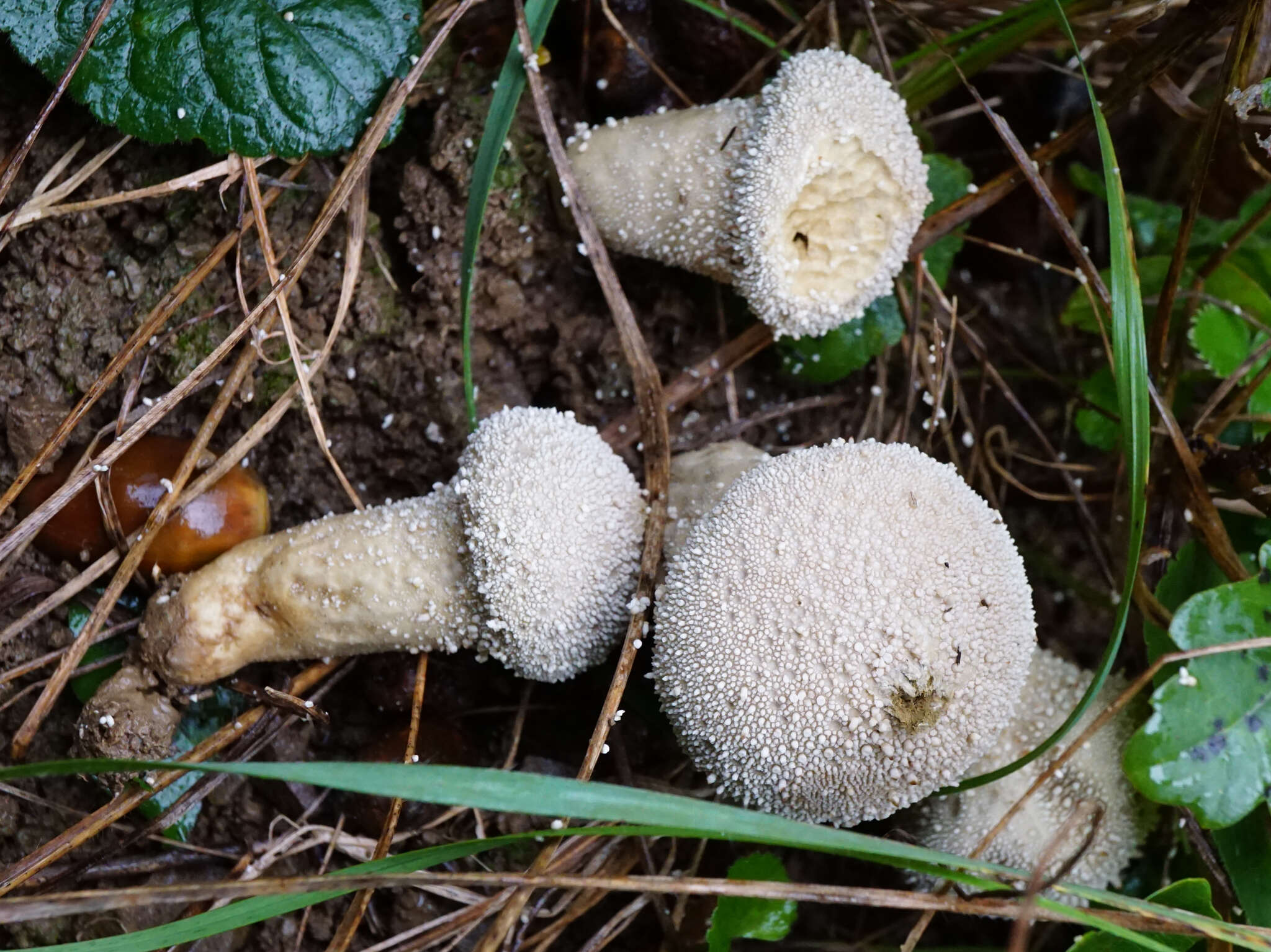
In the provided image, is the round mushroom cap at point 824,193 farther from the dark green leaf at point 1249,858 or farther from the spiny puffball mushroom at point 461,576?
the dark green leaf at point 1249,858

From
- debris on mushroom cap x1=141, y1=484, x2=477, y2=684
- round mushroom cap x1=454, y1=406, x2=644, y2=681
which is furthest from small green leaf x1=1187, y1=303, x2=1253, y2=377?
debris on mushroom cap x1=141, y1=484, x2=477, y2=684

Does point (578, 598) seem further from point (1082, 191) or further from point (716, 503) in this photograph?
point (1082, 191)

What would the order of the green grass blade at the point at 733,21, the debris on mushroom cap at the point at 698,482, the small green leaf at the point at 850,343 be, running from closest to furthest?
the debris on mushroom cap at the point at 698,482, the green grass blade at the point at 733,21, the small green leaf at the point at 850,343

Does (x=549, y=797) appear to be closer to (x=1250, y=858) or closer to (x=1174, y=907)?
(x=1174, y=907)

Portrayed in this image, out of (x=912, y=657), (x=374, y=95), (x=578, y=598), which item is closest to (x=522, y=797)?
(x=578, y=598)

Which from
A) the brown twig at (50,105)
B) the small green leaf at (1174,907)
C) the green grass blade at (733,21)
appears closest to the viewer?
the small green leaf at (1174,907)

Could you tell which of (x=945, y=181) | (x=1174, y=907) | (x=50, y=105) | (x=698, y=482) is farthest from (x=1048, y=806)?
(x=50, y=105)

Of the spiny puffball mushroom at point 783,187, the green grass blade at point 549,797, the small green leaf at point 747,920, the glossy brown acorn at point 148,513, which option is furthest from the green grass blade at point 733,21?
the small green leaf at point 747,920
